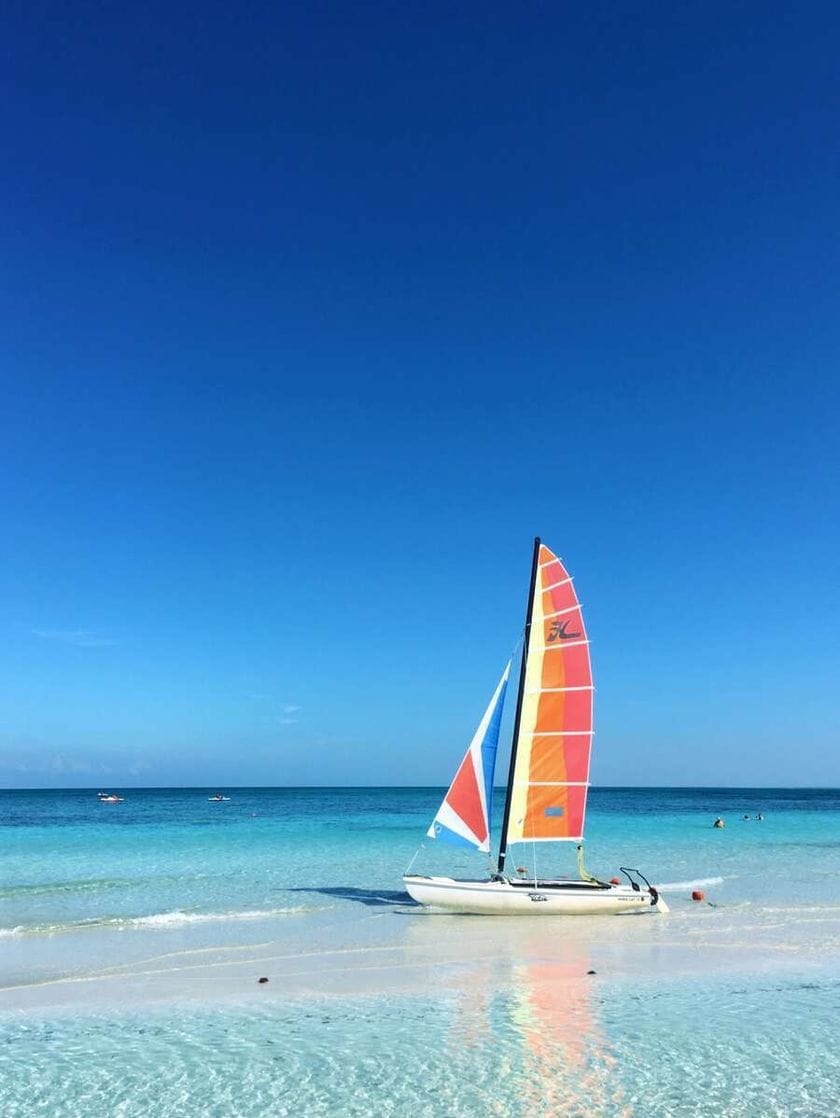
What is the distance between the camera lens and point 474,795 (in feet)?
70.0

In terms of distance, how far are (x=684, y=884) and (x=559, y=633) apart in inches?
395

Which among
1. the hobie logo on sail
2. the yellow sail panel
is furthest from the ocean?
the hobie logo on sail

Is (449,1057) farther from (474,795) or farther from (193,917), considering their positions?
(193,917)

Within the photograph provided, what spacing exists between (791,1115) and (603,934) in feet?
33.7

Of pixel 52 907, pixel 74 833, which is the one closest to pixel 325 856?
pixel 52 907

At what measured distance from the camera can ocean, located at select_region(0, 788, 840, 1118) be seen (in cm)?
920

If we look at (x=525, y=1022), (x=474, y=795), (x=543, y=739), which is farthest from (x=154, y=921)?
(x=525, y=1022)

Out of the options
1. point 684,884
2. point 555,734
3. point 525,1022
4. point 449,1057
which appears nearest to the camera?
point 449,1057

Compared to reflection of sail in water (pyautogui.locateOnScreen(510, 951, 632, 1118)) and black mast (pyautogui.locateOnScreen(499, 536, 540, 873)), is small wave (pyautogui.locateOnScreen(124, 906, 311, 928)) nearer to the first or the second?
black mast (pyautogui.locateOnScreen(499, 536, 540, 873))

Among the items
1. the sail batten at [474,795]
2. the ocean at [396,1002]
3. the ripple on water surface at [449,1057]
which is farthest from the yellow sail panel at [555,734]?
the ripple on water surface at [449,1057]

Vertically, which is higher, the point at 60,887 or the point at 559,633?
the point at 559,633

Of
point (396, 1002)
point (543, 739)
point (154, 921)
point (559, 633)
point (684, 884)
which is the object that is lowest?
point (154, 921)

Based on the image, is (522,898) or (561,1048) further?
(522,898)

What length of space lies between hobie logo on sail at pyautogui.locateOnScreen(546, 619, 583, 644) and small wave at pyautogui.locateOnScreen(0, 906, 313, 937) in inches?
352
